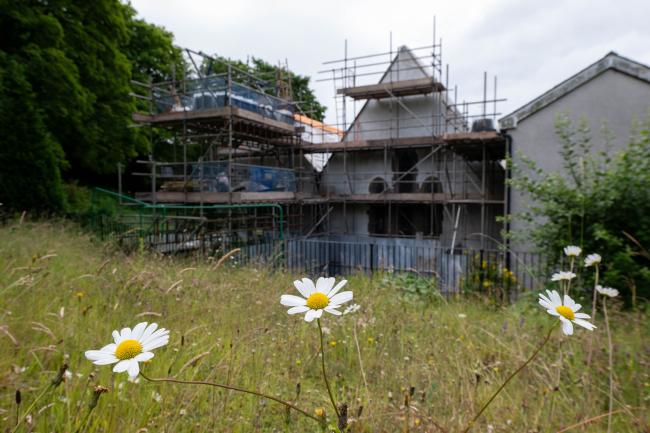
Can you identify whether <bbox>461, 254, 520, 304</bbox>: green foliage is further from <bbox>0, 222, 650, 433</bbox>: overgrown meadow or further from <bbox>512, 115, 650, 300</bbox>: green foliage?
<bbox>0, 222, 650, 433</bbox>: overgrown meadow

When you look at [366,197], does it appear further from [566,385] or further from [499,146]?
[566,385]

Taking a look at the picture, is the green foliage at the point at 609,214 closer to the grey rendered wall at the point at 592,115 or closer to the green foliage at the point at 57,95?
the grey rendered wall at the point at 592,115

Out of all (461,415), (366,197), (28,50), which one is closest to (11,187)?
(28,50)

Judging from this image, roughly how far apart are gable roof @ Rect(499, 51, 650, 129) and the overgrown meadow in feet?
23.9

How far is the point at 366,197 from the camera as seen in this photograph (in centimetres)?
1734

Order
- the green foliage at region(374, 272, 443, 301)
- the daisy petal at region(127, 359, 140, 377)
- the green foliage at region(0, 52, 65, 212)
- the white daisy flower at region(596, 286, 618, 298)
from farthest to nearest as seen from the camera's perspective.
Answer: the green foliage at region(0, 52, 65, 212) → the green foliage at region(374, 272, 443, 301) → the white daisy flower at region(596, 286, 618, 298) → the daisy petal at region(127, 359, 140, 377)

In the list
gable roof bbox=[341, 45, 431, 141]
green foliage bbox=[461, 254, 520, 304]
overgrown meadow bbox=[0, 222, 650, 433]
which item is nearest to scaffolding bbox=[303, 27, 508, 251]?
gable roof bbox=[341, 45, 431, 141]

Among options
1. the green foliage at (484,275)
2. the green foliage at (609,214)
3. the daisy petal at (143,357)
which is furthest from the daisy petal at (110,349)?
the green foliage at (484,275)

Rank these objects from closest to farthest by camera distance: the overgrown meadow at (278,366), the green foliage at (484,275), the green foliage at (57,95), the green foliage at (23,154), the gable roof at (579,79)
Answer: the overgrown meadow at (278,366) → the green foliage at (484,275) → the gable roof at (579,79) → the green foliage at (23,154) → the green foliage at (57,95)

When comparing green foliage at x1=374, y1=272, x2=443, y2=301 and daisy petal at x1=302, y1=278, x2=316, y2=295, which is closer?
daisy petal at x1=302, y1=278, x2=316, y2=295

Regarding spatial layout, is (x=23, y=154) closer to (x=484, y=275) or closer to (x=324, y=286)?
(x=484, y=275)

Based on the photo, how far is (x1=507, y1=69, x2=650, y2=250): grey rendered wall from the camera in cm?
919

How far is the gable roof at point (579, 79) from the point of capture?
909cm

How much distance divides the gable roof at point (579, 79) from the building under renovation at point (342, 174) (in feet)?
5.39
